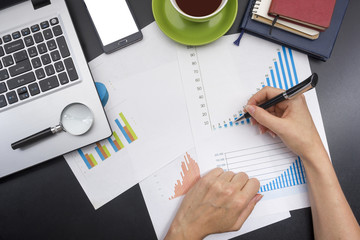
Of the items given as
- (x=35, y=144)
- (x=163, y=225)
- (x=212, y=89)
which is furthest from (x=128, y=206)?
(x=212, y=89)

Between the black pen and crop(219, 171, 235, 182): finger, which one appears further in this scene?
crop(219, 171, 235, 182): finger

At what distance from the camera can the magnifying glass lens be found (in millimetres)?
602

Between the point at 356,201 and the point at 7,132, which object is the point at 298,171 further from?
the point at 7,132

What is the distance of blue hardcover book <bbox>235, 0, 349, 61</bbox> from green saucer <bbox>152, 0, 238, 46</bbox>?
0.06 metres

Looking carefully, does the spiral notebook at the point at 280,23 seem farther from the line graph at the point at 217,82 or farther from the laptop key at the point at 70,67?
the laptop key at the point at 70,67

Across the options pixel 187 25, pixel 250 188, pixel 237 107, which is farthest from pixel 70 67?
pixel 250 188

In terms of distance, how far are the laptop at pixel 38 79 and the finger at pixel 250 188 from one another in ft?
1.23

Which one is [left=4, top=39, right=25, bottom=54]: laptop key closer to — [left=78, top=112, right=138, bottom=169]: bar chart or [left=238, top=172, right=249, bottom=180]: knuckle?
[left=78, top=112, right=138, bottom=169]: bar chart

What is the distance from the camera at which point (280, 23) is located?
0.62m

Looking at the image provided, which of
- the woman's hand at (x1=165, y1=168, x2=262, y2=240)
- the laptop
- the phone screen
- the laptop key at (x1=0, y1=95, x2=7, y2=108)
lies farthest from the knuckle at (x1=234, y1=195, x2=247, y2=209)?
the laptop key at (x1=0, y1=95, x2=7, y2=108)

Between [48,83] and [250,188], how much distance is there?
0.54 metres

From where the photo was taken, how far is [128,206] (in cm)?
67

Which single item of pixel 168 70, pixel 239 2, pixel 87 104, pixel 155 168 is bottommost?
pixel 155 168

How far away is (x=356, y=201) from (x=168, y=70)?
0.59 meters
